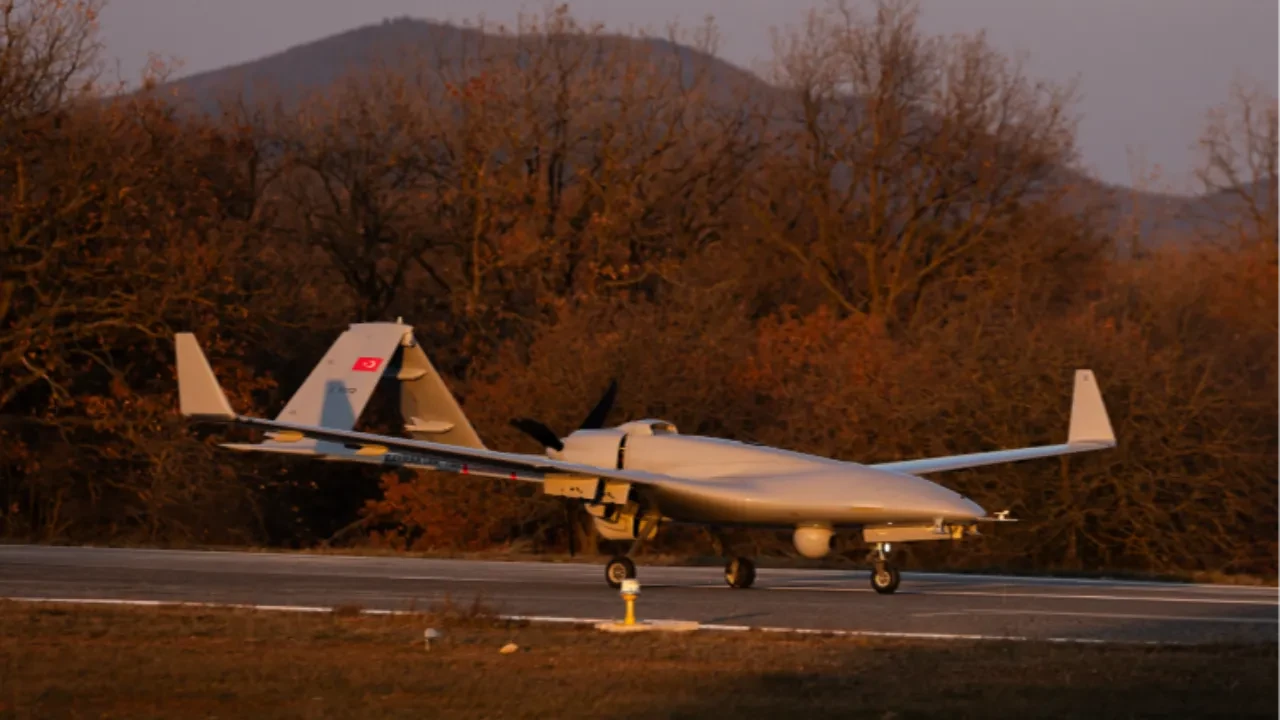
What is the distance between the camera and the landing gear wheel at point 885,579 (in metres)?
21.9

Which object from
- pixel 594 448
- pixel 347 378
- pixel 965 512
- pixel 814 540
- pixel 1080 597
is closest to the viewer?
pixel 965 512

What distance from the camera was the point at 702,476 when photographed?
2252 centimetres

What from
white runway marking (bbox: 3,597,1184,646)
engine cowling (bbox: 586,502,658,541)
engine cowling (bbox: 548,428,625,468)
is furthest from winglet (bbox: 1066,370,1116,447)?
white runway marking (bbox: 3,597,1184,646)

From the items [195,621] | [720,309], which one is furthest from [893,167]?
[195,621]

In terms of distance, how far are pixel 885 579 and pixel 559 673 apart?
9693mm

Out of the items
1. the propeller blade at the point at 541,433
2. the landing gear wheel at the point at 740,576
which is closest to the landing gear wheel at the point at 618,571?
the landing gear wheel at the point at 740,576

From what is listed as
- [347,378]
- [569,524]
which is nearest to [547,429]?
[347,378]

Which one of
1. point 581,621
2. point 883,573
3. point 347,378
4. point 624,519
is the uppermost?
point 347,378

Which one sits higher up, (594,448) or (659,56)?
(659,56)

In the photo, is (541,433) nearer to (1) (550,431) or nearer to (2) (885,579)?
(1) (550,431)

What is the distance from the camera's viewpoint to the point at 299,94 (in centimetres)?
5603

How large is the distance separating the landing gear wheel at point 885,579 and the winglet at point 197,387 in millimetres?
8551

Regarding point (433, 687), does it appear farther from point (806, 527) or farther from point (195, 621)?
point (806, 527)

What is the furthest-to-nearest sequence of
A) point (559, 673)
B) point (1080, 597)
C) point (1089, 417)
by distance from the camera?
point (1089, 417), point (1080, 597), point (559, 673)
